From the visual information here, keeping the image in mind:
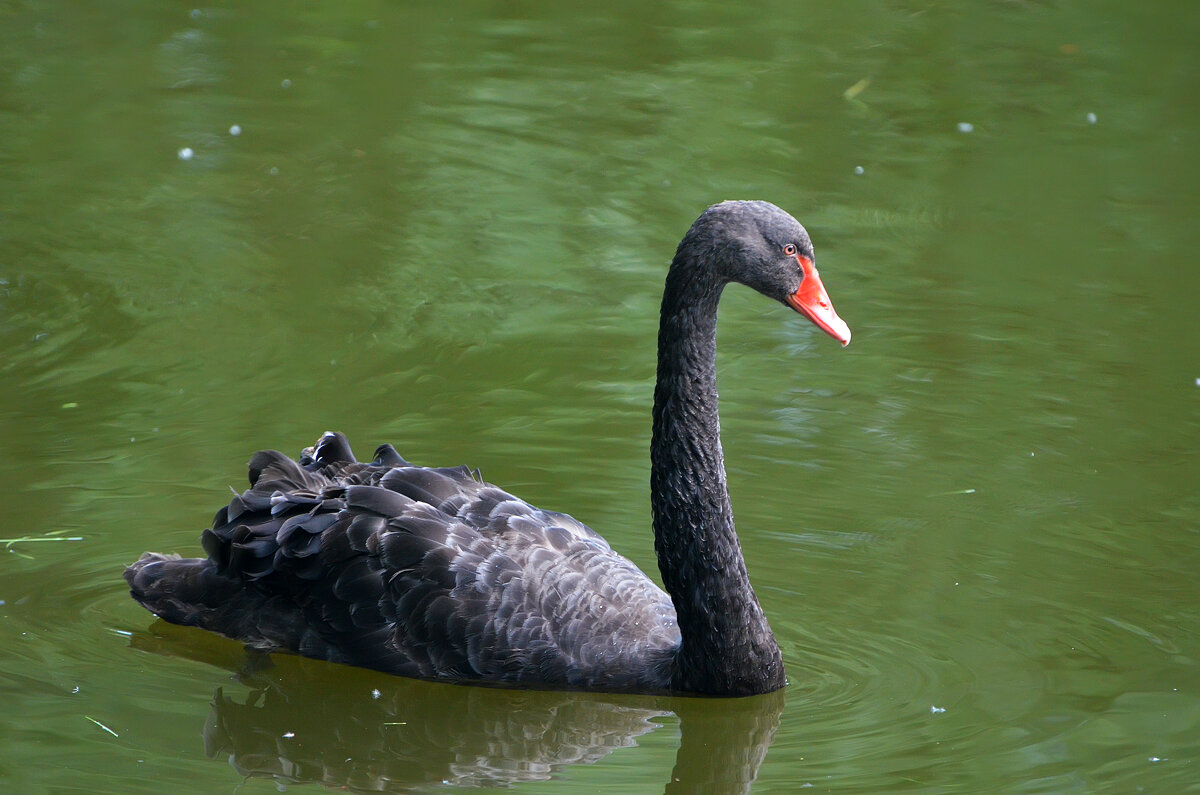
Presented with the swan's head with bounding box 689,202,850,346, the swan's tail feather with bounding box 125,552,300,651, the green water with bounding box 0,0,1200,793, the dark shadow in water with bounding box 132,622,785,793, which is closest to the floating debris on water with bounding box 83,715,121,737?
the green water with bounding box 0,0,1200,793

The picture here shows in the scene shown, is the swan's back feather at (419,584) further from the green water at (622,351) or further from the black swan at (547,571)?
the green water at (622,351)

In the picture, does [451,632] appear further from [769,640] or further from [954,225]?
[954,225]

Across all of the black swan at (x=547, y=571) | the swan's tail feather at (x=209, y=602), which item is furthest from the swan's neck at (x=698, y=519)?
the swan's tail feather at (x=209, y=602)

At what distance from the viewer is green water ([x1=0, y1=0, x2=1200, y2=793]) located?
495 cm

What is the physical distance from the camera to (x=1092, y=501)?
21.0 feet

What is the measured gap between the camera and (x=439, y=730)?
16.3ft

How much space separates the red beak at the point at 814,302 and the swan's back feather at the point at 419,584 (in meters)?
1.04

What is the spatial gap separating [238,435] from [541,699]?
2163 mm

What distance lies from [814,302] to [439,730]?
1.76 m

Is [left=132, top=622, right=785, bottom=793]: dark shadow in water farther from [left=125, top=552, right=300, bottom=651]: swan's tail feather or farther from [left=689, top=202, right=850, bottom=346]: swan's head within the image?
[left=689, top=202, right=850, bottom=346]: swan's head

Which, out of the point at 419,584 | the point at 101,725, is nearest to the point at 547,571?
the point at 419,584

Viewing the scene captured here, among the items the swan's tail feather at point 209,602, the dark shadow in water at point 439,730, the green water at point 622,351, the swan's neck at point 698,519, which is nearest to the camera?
the dark shadow in water at point 439,730

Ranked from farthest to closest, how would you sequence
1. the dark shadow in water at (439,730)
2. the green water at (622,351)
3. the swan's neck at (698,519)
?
1. the swan's neck at (698,519)
2. the green water at (622,351)
3. the dark shadow in water at (439,730)

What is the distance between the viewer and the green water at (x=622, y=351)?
495 centimetres
